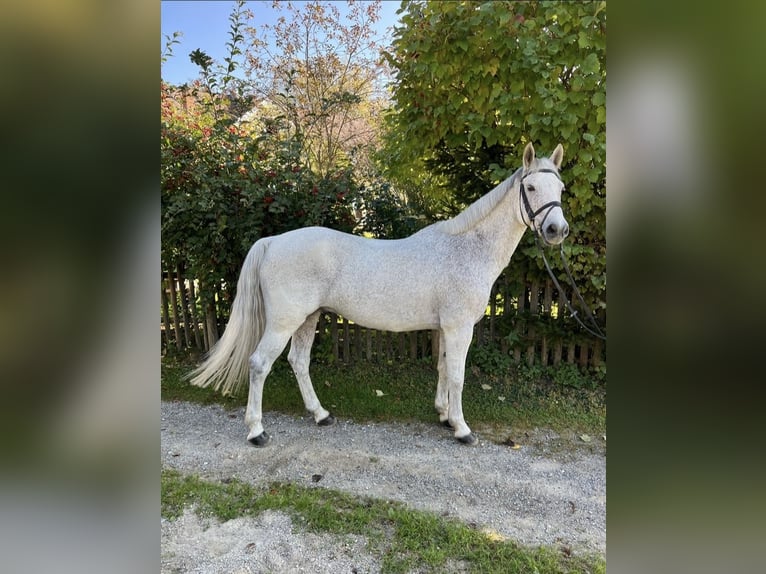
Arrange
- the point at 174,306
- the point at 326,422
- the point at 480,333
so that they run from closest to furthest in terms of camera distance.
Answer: the point at 326,422
the point at 480,333
the point at 174,306

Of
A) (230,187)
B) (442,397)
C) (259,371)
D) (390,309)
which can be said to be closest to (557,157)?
(390,309)

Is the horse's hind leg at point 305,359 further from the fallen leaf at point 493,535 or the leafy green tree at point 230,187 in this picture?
the fallen leaf at point 493,535

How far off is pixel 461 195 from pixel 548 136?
129cm

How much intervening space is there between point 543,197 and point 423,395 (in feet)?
7.77

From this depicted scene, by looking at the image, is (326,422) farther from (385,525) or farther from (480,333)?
(480,333)

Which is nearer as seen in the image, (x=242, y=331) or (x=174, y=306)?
(x=242, y=331)

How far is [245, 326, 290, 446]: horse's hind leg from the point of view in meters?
3.30

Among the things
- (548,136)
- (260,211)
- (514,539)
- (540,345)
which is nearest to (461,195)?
(548,136)

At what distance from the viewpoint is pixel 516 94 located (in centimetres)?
375

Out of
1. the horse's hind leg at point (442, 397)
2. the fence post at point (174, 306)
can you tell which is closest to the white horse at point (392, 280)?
the horse's hind leg at point (442, 397)

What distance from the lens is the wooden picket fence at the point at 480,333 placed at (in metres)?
4.61

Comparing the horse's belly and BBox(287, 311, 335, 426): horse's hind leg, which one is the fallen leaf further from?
BBox(287, 311, 335, 426): horse's hind leg
